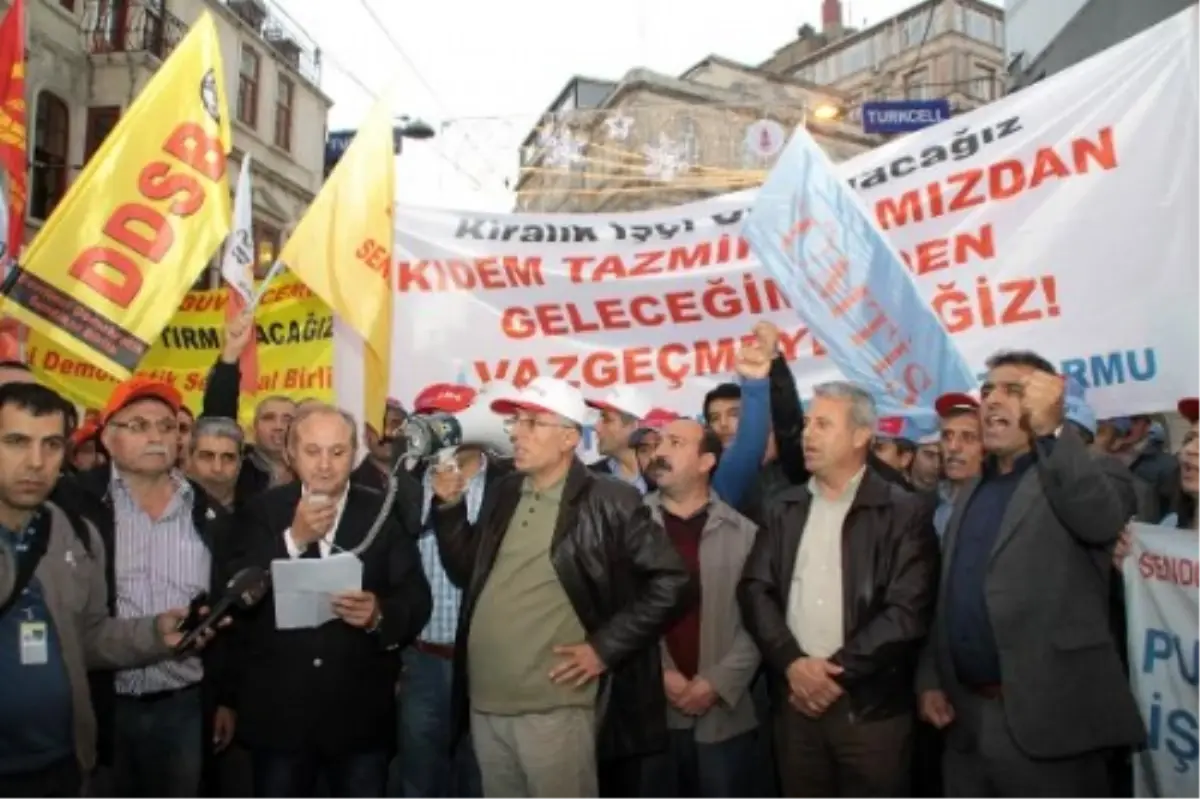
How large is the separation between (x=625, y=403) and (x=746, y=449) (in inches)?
50.0

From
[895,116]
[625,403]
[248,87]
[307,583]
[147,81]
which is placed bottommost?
[307,583]

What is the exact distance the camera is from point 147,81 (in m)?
16.8

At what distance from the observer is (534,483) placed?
148 inches

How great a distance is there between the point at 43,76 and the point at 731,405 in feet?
55.5

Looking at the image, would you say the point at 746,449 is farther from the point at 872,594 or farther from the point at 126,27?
the point at 126,27

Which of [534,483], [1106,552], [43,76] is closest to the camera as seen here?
[1106,552]

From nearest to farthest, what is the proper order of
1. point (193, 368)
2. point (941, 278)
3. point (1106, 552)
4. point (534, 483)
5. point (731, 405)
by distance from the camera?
point (1106, 552) → point (534, 483) → point (941, 278) → point (731, 405) → point (193, 368)

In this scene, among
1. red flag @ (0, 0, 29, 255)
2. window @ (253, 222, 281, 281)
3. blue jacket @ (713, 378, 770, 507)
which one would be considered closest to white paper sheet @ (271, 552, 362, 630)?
blue jacket @ (713, 378, 770, 507)

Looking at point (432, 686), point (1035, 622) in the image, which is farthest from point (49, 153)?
point (1035, 622)

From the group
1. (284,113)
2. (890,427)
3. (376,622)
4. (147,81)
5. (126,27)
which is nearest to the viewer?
(376,622)

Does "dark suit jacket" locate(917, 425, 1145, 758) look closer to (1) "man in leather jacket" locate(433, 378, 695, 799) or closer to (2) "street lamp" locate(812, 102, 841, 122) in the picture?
(1) "man in leather jacket" locate(433, 378, 695, 799)

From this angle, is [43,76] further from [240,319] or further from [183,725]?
[183,725]

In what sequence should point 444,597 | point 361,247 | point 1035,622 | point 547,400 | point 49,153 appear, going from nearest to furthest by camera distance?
point 1035,622, point 547,400, point 444,597, point 361,247, point 49,153

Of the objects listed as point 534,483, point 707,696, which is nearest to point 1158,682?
point 707,696
